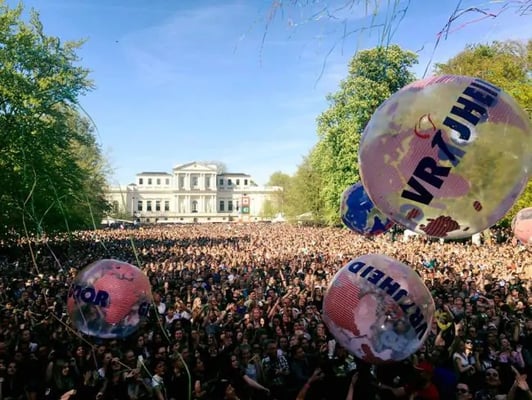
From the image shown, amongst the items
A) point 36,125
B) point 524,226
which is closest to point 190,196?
point 36,125

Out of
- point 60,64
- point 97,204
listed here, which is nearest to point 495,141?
point 60,64

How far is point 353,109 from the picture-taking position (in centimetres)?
3291

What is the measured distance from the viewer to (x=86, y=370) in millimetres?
6258

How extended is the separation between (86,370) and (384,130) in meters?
5.03

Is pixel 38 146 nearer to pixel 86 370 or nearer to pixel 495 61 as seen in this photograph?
pixel 86 370

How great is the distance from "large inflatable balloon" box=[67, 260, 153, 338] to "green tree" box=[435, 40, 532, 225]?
22.6 m

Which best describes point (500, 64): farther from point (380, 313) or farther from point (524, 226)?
point (380, 313)

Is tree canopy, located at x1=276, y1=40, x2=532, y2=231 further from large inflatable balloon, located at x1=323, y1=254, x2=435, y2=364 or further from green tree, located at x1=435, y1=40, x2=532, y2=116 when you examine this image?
large inflatable balloon, located at x1=323, y1=254, x2=435, y2=364

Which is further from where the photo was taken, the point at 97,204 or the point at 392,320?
the point at 97,204

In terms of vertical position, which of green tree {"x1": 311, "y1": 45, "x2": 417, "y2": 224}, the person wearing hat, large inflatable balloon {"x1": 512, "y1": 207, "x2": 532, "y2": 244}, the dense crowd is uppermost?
green tree {"x1": 311, "y1": 45, "x2": 417, "y2": 224}

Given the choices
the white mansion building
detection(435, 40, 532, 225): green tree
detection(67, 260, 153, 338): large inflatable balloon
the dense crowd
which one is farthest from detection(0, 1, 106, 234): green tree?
the white mansion building

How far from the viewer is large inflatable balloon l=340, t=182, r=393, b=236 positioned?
21.5ft

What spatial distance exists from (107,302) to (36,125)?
744 inches

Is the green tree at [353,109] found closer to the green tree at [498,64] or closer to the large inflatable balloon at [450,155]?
the green tree at [498,64]
